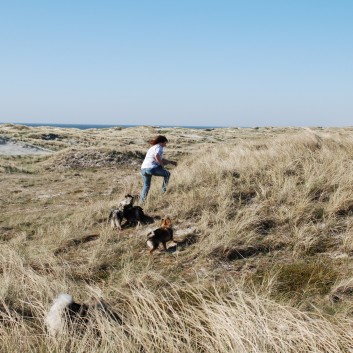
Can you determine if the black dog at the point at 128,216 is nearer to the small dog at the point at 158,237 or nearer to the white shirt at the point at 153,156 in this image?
the small dog at the point at 158,237

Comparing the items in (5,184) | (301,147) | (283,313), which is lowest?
(5,184)

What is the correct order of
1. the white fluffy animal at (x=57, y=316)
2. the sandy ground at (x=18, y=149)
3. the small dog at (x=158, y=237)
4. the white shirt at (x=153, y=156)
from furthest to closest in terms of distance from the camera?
the sandy ground at (x=18, y=149) → the white shirt at (x=153, y=156) → the small dog at (x=158, y=237) → the white fluffy animal at (x=57, y=316)

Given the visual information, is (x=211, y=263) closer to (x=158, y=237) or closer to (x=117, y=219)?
(x=158, y=237)

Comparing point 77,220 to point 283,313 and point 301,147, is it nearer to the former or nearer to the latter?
point 283,313

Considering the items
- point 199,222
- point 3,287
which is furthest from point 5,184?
point 3,287

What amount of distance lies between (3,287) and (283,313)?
316 cm

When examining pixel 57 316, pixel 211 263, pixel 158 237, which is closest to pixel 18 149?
pixel 158 237

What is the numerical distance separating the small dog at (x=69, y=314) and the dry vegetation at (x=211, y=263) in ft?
0.33

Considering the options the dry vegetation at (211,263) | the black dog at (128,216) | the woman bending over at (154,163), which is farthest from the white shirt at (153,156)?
the black dog at (128,216)

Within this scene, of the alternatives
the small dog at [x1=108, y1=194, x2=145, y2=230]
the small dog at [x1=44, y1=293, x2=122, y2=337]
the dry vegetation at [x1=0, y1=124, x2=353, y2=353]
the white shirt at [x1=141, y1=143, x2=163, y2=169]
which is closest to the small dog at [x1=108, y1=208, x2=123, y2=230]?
the small dog at [x1=108, y1=194, x2=145, y2=230]

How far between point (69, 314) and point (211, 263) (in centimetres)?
281

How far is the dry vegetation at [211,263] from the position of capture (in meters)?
3.40

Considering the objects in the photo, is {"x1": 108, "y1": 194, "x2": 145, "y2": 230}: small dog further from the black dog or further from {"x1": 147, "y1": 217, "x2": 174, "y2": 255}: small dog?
{"x1": 147, "y1": 217, "x2": 174, "y2": 255}: small dog

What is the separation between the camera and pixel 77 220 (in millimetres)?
8906
